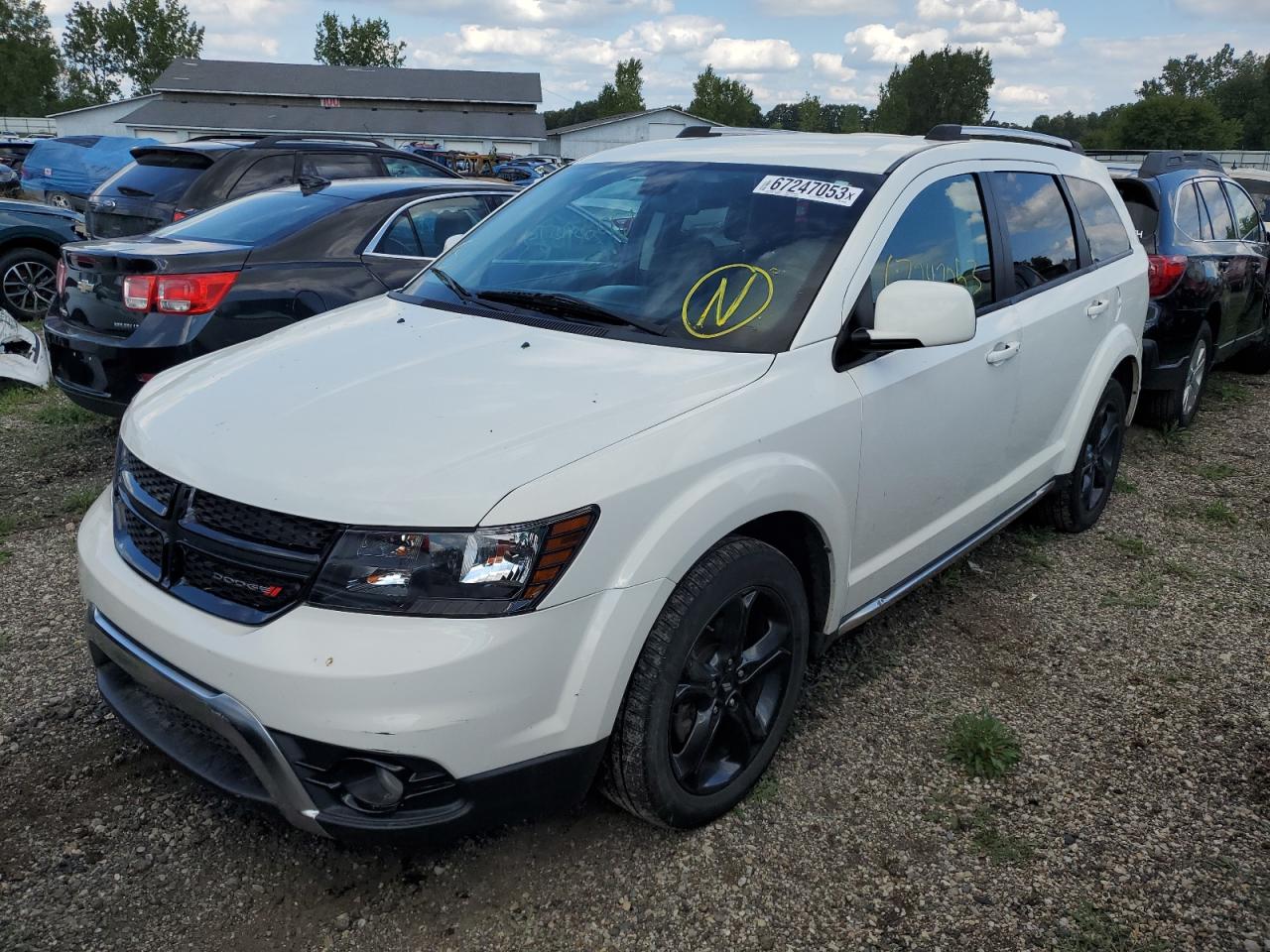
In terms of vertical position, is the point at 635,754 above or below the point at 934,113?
below

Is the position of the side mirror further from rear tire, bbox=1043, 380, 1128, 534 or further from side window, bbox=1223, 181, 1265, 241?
side window, bbox=1223, 181, 1265, 241

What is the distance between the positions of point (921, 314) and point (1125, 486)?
3.60 m

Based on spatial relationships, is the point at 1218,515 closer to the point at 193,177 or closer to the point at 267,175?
the point at 267,175

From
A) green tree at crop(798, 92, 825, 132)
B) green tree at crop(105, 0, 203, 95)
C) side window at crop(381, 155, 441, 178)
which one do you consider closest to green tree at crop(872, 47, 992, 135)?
green tree at crop(798, 92, 825, 132)

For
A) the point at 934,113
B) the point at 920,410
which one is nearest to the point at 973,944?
the point at 920,410

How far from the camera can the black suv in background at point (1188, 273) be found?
618 centimetres

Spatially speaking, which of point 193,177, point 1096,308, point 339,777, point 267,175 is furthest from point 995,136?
point 193,177

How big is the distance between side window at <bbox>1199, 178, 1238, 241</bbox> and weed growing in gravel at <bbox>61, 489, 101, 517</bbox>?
7100mm

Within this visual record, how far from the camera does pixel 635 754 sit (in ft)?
7.67

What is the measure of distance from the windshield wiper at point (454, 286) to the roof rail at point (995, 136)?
1.79 m

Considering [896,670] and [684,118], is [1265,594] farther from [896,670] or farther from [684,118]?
[684,118]

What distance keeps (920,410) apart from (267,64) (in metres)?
81.4

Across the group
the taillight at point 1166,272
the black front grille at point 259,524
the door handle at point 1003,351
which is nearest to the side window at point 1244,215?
the taillight at point 1166,272

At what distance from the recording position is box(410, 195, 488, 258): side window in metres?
5.75
